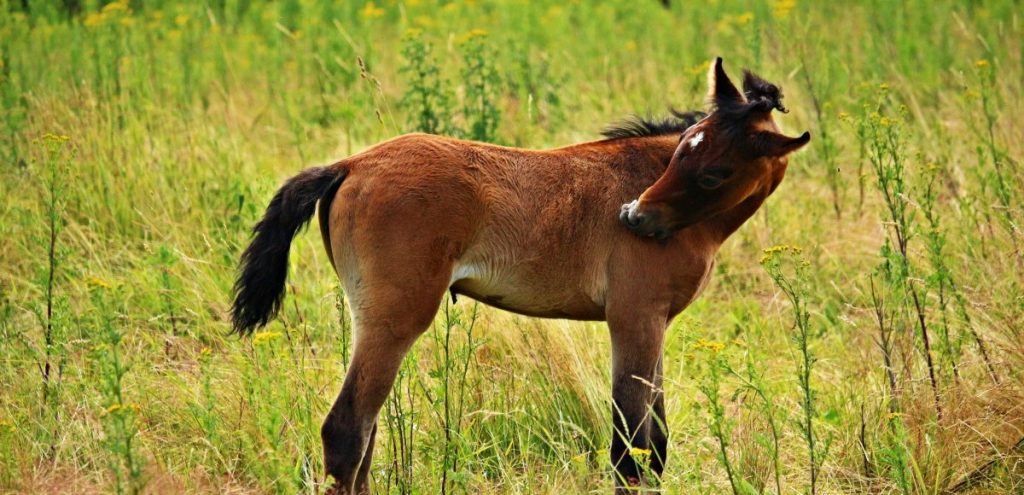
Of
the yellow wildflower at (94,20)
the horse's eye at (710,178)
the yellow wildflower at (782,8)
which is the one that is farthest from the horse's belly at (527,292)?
the yellow wildflower at (94,20)

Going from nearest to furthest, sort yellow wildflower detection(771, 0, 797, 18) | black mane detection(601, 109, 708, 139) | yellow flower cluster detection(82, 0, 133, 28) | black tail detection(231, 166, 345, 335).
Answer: black tail detection(231, 166, 345, 335) < black mane detection(601, 109, 708, 139) < yellow flower cluster detection(82, 0, 133, 28) < yellow wildflower detection(771, 0, 797, 18)

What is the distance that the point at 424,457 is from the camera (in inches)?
193

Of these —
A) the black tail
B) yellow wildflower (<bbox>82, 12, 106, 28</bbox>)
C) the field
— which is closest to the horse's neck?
the field

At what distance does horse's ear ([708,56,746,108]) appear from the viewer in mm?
4699

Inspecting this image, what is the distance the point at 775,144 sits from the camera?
452cm

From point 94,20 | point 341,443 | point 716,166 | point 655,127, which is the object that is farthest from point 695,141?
point 94,20

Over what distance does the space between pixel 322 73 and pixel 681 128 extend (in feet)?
17.3

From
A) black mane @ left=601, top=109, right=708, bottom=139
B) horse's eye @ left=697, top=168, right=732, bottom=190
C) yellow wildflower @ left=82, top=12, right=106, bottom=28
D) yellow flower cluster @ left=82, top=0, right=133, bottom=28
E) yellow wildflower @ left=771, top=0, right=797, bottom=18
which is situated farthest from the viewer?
yellow wildflower @ left=771, top=0, right=797, bottom=18

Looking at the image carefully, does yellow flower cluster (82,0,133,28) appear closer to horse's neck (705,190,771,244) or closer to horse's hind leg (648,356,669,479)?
horse's neck (705,190,771,244)

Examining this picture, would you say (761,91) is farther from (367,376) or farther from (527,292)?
(367,376)

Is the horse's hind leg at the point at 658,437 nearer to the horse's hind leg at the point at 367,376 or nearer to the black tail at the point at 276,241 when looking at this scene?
the horse's hind leg at the point at 367,376

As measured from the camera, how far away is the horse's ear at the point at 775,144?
4.46 m

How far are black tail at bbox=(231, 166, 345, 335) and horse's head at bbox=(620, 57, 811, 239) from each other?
4.10 ft

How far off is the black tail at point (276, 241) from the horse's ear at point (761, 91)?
6.09ft
